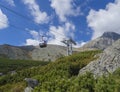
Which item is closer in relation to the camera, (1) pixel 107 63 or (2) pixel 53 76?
(1) pixel 107 63

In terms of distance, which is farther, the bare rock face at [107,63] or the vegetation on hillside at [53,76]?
the bare rock face at [107,63]

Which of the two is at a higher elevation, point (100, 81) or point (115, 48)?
point (115, 48)

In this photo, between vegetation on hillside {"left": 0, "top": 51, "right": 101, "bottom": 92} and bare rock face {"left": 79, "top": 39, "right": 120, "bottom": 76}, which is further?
bare rock face {"left": 79, "top": 39, "right": 120, "bottom": 76}

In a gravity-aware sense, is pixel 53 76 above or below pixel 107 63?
below

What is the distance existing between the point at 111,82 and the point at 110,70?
48.9 ft

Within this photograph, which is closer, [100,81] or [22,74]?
[100,81]

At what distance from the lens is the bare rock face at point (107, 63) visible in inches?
1846

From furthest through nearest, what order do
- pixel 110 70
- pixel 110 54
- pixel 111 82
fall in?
1. pixel 110 54
2. pixel 110 70
3. pixel 111 82

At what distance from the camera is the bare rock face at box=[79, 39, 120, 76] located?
4689 cm

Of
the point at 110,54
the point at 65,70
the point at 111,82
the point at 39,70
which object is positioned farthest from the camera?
the point at 39,70

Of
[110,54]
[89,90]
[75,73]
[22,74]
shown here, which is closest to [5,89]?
[22,74]

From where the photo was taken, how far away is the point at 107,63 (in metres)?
49.2

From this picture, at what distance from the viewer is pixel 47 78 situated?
177ft

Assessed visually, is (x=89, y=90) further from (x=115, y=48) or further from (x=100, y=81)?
(x=115, y=48)
